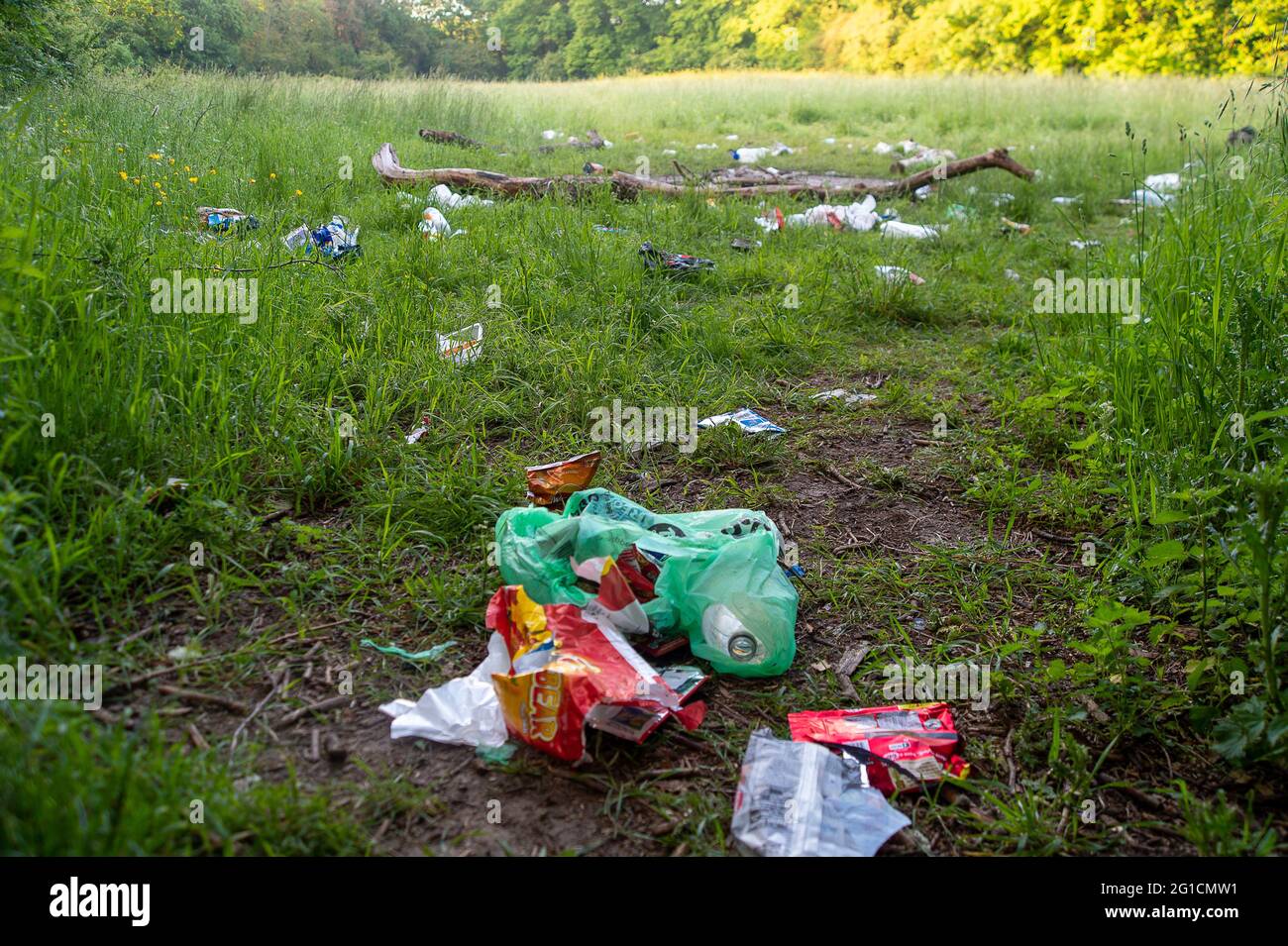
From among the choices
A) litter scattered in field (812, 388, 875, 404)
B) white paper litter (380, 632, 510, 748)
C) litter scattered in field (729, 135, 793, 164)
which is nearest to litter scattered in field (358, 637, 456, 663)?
white paper litter (380, 632, 510, 748)

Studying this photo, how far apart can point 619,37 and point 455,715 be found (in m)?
→ 23.1

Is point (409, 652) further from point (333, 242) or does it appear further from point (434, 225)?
point (434, 225)

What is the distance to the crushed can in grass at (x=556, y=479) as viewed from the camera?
8.87ft

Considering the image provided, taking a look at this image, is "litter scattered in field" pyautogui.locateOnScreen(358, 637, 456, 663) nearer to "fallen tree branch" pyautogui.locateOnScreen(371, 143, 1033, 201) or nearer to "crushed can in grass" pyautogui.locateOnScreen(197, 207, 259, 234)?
"crushed can in grass" pyautogui.locateOnScreen(197, 207, 259, 234)

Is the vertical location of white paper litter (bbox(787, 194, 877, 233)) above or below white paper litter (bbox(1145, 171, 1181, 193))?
below

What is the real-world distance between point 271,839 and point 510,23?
19656 millimetres

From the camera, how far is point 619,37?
21922mm

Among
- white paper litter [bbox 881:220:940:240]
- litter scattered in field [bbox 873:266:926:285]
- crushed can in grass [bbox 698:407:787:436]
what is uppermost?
white paper litter [bbox 881:220:940:240]

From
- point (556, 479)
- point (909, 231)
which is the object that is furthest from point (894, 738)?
point (909, 231)

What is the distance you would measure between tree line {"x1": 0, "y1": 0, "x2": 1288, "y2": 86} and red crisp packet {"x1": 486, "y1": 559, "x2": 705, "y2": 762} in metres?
3.37

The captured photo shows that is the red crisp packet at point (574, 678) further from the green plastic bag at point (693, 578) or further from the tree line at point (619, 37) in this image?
the tree line at point (619, 37)

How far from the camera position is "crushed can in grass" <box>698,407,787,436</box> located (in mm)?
3422

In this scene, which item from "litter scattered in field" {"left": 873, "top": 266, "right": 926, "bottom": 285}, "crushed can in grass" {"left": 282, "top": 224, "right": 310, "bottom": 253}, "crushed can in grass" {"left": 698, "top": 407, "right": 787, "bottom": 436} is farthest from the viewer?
"litter scattered in field" {"left": 873, "top": 266, "right": 926, "bottom": 285}

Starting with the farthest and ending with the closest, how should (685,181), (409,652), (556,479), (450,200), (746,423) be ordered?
(685,181) < (450,200) < (746,423) < (556,479) < (409,652)
